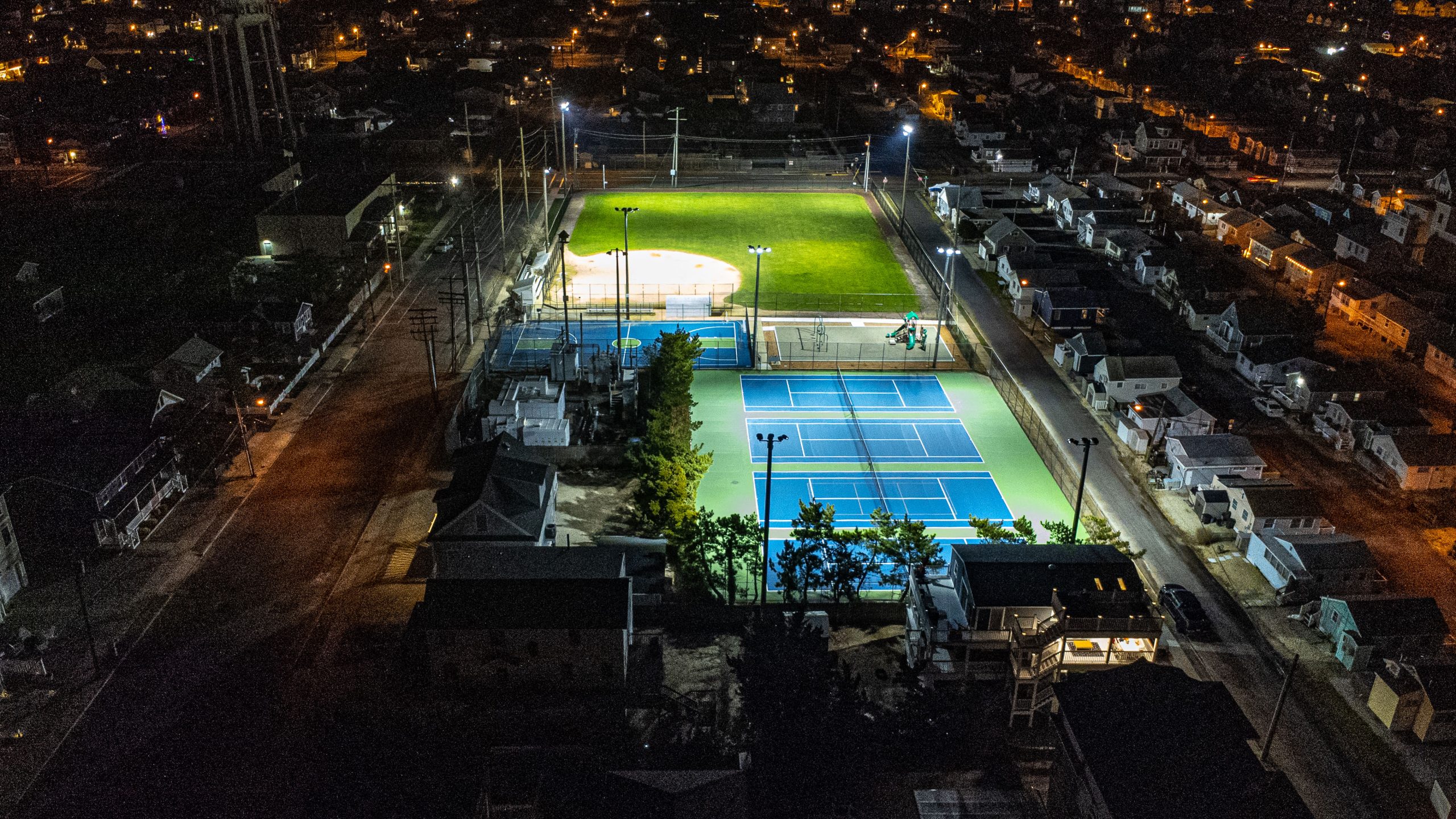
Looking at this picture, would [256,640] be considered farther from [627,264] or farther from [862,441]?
[627,264]

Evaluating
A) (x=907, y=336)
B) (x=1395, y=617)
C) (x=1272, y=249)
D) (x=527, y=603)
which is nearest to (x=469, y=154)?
(x=907, y=336)

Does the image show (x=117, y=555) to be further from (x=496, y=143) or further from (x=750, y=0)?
(x=750, y=0)

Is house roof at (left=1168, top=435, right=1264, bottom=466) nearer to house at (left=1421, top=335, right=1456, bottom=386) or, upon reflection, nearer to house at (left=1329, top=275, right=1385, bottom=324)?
house at (left=1421, top=335, right=1456, bottom=386)

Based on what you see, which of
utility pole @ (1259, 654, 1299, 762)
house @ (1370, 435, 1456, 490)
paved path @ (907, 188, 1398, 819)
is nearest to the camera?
utility pole @ (1259, 654, 1299, 762)

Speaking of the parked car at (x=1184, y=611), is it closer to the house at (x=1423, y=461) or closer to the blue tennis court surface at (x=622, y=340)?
the house at (x=1423, y=461)

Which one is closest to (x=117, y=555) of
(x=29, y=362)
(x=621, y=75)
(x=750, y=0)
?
(x=29, y=362)

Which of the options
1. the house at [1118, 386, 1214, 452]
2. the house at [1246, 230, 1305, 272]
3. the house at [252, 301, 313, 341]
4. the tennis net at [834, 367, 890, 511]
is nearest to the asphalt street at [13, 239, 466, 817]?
the house at [252, 301, 313, 341]
